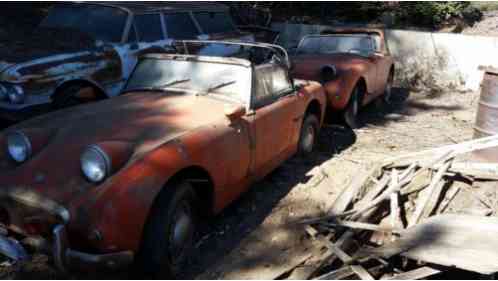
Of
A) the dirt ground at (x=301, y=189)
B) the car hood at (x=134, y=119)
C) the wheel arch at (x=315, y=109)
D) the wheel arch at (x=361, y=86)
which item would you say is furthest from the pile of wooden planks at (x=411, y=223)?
the wheel arch at (x=361, y=86)

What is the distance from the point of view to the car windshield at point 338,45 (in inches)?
322

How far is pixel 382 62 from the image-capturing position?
8.30 meters

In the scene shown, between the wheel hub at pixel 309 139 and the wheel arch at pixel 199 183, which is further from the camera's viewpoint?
the wheel hub at pixel 309 139

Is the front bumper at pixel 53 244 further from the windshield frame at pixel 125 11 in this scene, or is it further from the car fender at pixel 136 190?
the windshield frame at pixel 125 11

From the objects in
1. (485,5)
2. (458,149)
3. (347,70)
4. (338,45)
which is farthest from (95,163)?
(485,5)

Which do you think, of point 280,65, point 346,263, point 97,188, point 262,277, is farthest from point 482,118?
point 97,188

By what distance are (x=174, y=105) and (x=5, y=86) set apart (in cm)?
243

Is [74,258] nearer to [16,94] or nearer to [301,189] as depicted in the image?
[301,189]

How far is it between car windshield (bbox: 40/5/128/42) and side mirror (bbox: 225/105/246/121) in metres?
3.17

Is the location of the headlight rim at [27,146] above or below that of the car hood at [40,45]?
below

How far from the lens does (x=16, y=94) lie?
5168 mm

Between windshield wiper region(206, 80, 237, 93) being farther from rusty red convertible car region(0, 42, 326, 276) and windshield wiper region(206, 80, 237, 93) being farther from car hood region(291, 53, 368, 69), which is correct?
car hood region(291, 53, 368, 69)

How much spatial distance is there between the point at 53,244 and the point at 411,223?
2.95 meters

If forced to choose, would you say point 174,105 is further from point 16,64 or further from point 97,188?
point 16,64
